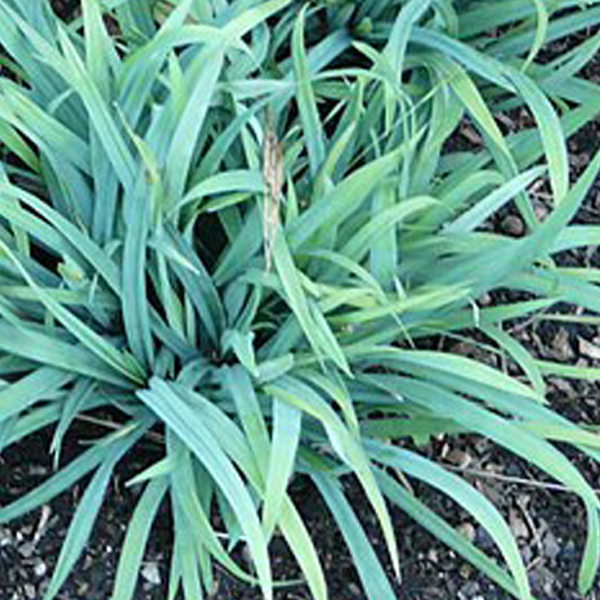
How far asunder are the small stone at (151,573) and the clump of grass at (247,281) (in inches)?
2.9

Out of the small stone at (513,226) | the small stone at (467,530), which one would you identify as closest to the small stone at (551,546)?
the small stone at (467,530)

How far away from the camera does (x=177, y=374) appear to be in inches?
62.7

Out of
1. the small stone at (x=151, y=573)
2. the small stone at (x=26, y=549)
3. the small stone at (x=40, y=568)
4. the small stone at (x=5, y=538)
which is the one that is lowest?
the small stone at (x=151, y=573)

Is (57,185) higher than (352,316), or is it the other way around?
(57,185)

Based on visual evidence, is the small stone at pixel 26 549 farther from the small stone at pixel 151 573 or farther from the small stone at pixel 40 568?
the small stone at pixel 151 573

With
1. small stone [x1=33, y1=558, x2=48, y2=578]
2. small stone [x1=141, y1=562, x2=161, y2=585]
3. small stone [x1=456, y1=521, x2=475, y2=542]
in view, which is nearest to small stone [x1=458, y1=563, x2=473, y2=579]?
small stone [x1=456, y1=521, x2=475, y2=542]

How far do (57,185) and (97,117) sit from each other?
0.16 m

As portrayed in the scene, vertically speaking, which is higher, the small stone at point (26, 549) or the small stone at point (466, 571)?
the small stone at point (26, 549)

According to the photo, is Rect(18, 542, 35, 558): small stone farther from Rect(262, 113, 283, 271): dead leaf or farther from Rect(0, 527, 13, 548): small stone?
Rect(262, 113, 283, 271): dead leaf

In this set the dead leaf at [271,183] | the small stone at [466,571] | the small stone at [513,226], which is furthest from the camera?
the small stone at [513,226]

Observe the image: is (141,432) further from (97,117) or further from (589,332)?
(589,332)

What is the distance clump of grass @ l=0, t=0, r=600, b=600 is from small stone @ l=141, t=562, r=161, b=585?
0.07 m

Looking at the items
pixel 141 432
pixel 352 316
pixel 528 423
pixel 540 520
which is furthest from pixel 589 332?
pixel 141 432

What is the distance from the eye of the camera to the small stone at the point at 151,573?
1.61 m
